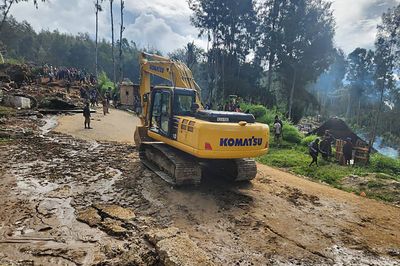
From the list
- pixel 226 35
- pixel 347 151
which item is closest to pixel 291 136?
pixel 347 151

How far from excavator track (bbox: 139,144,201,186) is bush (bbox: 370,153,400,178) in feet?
26.9

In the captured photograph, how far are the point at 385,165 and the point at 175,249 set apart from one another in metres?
11.2

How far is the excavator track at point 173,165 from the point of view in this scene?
7367mm

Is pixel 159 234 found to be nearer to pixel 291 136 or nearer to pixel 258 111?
pixel 291 136

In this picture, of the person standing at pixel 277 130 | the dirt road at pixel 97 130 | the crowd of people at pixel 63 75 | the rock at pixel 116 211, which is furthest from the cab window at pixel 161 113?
the crowd of people at pixel 63 75

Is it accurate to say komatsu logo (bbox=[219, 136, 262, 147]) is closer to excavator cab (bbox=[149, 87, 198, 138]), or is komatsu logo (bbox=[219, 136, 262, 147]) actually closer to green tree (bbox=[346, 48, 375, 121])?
excavator cab (bbox=[149, 87, 198, 138])

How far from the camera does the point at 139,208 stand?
20.9ft

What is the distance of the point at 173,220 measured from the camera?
593 centimetres

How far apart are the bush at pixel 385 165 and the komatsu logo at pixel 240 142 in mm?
7116

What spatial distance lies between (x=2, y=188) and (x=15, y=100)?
47.5 ft

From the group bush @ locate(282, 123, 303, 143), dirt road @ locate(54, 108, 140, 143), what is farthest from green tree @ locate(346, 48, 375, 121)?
dirt road @ locate(54, 108, 140, 143)

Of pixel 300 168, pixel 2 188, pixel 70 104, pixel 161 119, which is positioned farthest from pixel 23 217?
pixel 70 104

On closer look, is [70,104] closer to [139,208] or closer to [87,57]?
[139,208]

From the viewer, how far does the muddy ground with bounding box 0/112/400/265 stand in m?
4.61
